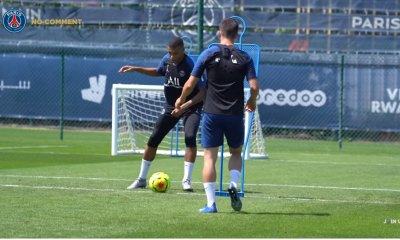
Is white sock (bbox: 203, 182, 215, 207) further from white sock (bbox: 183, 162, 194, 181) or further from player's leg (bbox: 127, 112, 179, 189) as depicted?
player's leg (bbox: 127, 112, 179, 189)

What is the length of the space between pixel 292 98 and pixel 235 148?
14443 millimetres

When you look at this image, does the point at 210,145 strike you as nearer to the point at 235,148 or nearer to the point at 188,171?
the point at 235,148

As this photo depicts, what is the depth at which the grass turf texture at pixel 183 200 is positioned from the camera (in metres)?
7.47

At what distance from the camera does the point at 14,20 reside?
2741cm

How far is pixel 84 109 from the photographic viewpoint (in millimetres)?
24719

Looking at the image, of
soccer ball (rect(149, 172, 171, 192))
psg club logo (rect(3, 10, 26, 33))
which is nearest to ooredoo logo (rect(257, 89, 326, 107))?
psg club logo (rect(3, 10, 26, 33))

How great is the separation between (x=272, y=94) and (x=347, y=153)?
3880mm

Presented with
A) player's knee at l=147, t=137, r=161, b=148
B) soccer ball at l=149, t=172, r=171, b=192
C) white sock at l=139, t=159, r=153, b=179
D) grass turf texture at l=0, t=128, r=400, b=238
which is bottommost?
grass turf texture at l=0, t=128, r=400, b=238

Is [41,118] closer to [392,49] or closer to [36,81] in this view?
[36,81]

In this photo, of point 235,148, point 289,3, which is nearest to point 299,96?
point 289,3

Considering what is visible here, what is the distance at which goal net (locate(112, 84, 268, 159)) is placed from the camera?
17.1m

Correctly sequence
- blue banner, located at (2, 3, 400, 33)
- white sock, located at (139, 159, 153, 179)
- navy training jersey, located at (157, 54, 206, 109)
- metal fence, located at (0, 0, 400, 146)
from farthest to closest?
blue banner, located at (2, 3, 400, 33), metal fence, located at (0, 0, 400, 146), white sock, located at (139, 159, 153, 179), navy training jersey, located at (157, 54, 206, 109)

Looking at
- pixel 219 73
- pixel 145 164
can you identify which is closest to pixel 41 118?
pixel 145 164

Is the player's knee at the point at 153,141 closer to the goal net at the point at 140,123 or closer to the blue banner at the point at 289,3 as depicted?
the goal net at the point at 140,123
